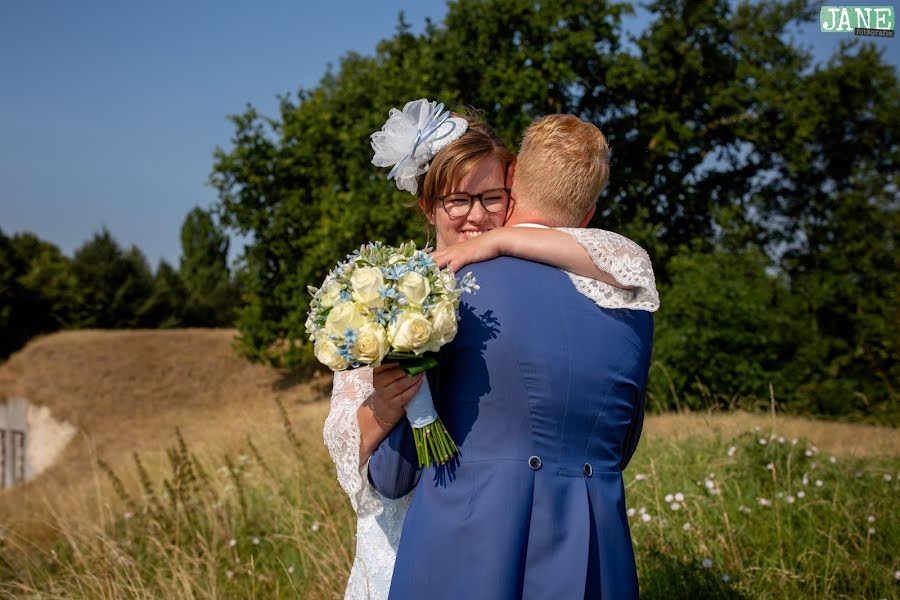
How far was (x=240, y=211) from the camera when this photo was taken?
76.5ft

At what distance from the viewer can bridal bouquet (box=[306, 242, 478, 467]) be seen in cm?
173

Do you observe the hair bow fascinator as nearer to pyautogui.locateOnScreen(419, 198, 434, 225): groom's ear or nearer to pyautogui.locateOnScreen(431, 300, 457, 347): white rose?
pyautogui.locateOnScreen(419, 198, 434, 225): groom's ear

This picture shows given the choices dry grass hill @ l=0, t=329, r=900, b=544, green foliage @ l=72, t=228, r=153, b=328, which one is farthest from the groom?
green foliage @ l=72, t=228, r=153, b=328

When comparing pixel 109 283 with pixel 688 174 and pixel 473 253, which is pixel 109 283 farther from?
pixel 473 253

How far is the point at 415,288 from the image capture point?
175cm

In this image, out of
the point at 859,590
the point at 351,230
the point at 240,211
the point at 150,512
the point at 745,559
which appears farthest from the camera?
the point at 240,211

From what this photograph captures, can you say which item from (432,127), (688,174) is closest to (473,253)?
(432,127)

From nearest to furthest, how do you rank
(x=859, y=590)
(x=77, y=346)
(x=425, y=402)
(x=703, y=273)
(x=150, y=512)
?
1. (x=425, y=402)
2. (x=859, y=590)
3. (x=150, y=512)
4. (x=703, y=273)
5. (x=77, y=346)

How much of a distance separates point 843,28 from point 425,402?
13.0ft

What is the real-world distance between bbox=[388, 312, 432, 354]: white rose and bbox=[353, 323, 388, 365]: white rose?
3cm

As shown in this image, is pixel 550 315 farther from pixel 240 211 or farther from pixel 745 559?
pixel 240 211

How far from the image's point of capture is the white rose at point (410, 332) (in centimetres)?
170

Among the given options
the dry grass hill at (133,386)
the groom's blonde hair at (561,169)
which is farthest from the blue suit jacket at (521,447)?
the dry grass hill at (133,386)

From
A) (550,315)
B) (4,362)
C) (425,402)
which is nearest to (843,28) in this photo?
(550,315)
